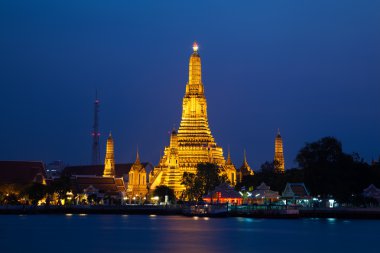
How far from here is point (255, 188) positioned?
384ft

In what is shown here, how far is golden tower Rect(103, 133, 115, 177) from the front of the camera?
14912 centimetres

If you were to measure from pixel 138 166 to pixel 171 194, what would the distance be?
18867mm

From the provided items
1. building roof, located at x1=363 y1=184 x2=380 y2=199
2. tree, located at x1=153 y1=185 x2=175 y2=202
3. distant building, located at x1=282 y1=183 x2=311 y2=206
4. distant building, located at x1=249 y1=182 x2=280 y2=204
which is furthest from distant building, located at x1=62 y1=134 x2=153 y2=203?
building roof, located at x1=363 y1=184 x2=380 y2=199

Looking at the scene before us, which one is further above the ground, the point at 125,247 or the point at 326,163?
the point at 326,163

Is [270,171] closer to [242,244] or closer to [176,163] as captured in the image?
[176,163]

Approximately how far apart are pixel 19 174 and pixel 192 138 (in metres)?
22.5

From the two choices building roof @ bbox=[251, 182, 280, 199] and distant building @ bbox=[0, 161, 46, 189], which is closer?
building roof @ bbox=[251, 182, 280, 199]

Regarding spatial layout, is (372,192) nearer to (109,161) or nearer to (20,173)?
(20,173)

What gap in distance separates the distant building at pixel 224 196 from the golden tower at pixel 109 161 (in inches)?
1608

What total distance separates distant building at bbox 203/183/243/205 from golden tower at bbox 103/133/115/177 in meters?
40.8

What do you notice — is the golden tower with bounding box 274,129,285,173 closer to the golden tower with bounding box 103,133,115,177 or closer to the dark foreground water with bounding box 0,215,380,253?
the golden tower with bounding box 103,133,115,177

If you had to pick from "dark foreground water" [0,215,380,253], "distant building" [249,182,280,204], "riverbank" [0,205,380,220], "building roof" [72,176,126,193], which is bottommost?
"dark foreground water" [0,215,380,253]

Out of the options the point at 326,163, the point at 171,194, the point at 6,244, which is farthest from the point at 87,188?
the point at 6,244

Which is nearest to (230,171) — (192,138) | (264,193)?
(192,138)
